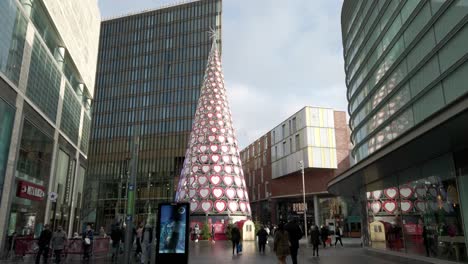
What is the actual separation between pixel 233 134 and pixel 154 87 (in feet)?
170

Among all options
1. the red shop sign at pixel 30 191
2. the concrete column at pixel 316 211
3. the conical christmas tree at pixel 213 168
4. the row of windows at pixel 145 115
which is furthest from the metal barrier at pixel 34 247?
the row of windows at pixel 145 115

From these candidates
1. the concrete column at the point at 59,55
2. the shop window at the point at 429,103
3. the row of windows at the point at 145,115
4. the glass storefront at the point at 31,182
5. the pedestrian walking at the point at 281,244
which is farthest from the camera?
the row of windows at the point at 145,115

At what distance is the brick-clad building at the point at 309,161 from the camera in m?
50.0

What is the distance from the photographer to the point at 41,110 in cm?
2331

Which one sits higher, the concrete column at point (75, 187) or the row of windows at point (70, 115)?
the row of windows at point (70, 115)

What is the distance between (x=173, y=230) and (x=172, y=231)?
0.04 meters

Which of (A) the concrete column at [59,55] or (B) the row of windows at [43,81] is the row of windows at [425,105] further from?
(A) the concrete column at [59,55]

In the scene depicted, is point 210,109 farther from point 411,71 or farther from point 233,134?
point 411,71

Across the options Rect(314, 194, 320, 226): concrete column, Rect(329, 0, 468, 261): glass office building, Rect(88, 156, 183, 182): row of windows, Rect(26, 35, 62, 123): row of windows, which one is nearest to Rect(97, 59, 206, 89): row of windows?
Rect(88, 156, 183, 182): row of windows

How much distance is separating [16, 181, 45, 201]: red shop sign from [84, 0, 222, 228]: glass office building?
169 ft

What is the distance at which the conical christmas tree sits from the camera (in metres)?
33.8

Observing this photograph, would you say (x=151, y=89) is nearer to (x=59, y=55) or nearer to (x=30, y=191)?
(x=59, y=55)

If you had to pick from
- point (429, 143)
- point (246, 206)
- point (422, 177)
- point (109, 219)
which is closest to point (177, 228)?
point (429, 143)

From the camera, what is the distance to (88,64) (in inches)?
1415
